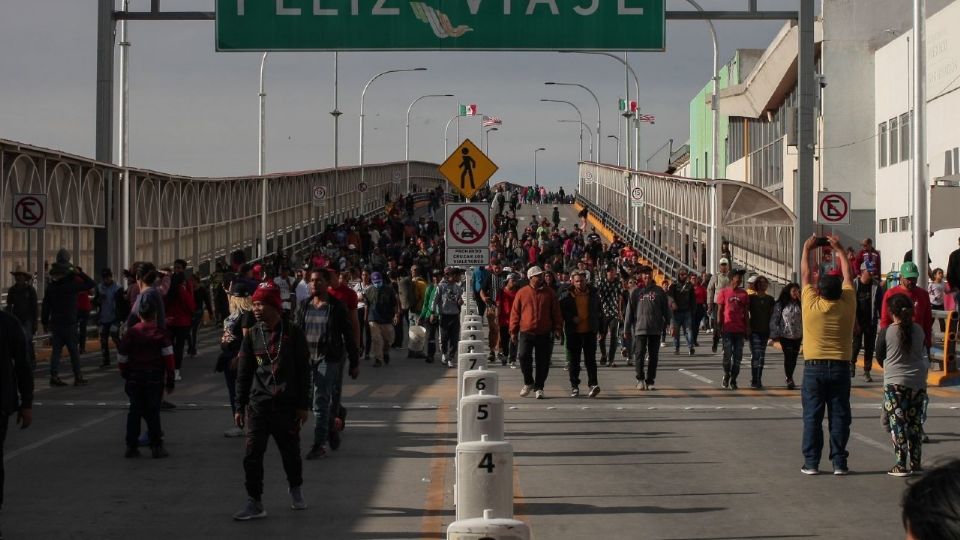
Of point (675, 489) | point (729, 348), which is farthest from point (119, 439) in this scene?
point (729, 348)

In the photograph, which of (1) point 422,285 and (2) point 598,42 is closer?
(2) point 598,42

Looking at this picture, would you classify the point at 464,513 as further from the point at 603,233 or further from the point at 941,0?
the point at 603,233

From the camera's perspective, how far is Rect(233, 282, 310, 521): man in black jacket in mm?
9766

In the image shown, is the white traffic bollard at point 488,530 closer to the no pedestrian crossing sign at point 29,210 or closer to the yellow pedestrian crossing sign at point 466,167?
the yellow pedestrian crossing sign at point 466,167

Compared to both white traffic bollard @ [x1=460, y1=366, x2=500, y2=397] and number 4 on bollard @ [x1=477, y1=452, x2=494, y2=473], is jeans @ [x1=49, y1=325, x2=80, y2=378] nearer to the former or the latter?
white traffic bollard @ [x1=460, y1=366, x2=500, y2=397]

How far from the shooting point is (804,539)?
9055 millimetres

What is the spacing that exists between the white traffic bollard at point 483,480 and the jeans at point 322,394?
5.25 m

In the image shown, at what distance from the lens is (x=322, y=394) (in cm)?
1275

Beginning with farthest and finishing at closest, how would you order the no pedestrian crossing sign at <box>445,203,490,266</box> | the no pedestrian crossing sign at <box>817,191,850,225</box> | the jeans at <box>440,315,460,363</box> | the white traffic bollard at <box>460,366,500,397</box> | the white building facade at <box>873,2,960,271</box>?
the white building facade at <box>873,2,960,271</box>
the no pedestrian crossing sign at <box>817,191,850,225</box>
the jeans at <box>440,315,460,363</box>
the no pedestrian crossing sign at <box>445,203,490,266</box>
the white traffic bollard at <box>460,366,500,397</box>

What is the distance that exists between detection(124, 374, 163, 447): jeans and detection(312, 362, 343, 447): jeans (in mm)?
1377

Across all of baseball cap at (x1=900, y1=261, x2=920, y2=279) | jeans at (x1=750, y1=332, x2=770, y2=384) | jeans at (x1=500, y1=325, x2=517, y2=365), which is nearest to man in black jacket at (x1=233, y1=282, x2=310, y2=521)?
baseball cap at (x1=900, y1=261, x2=920, y2=279)

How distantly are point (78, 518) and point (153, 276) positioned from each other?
16.3 feet

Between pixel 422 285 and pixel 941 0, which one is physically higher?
pixel 941 0

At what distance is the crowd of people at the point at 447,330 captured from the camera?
10.1 meters
